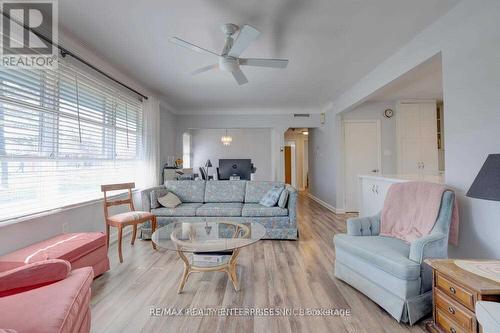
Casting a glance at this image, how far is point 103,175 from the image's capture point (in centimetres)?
298

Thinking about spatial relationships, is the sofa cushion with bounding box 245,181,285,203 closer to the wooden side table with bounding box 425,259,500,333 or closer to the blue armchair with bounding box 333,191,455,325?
the blue armchair with bounding box 333,191,455,325

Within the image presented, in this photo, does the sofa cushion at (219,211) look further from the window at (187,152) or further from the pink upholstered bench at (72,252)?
the window at (187,152)

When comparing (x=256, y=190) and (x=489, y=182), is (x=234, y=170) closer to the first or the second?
(x=256, y=190)

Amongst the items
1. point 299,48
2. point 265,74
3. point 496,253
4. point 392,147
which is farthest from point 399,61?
point 392,147

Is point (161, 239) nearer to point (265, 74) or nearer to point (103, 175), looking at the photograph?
point (103, 175)

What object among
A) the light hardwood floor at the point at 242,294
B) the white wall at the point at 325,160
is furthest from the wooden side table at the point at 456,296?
the white wall at the point at 325,160

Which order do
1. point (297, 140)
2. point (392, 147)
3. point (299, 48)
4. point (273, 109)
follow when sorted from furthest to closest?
point (297, 140), point (273, 109), point (392, 147), point (299, 48)

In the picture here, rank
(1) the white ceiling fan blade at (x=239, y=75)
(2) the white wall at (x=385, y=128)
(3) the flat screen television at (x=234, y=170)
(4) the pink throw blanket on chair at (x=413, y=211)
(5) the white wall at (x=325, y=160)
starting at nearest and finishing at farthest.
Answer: (4) the pink throw blanket on chair at (x=413, y=211) < (1) the white ceiling fan blade at (x=239, y=75) < (2) the white wall at (x=385, y=128) < (5) the white wall at (x=325, y=160) < (3) the flat screen television at (x=234, y=170)

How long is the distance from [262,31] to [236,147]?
524cm

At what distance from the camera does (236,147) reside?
7.39 m

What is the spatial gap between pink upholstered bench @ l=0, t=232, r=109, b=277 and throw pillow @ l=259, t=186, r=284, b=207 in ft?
6.99

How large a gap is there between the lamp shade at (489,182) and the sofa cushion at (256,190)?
2576mm

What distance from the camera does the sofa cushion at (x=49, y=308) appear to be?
Answer: 0.91m

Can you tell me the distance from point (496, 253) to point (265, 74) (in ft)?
10.4
